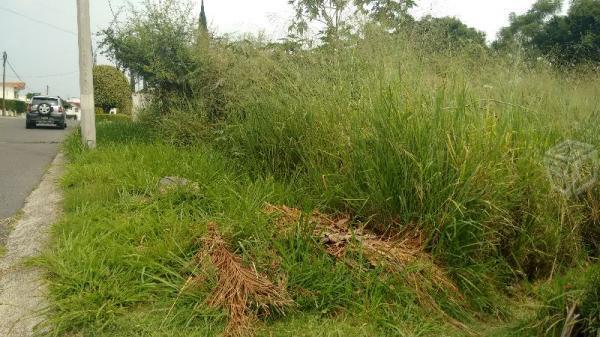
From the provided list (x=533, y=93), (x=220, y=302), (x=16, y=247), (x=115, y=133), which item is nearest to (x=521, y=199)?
(x=533, y=93)

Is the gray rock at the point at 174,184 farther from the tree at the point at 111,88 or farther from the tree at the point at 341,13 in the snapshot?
the tree at the point at 111,88

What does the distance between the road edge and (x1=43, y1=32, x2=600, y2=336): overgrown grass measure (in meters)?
0.13

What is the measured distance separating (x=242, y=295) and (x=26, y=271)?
1647 millimetres

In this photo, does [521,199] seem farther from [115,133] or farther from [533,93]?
[115,133]

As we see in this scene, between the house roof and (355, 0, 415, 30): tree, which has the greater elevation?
the house roof

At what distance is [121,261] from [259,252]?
2.92 feet

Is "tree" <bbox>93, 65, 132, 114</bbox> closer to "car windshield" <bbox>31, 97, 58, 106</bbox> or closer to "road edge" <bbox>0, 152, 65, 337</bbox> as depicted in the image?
"car windshield" <bbox>31, 97, 58, 106</bbox>

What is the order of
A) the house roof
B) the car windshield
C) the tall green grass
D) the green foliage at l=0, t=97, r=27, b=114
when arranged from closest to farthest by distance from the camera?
the tall green grass, the car windshield, the green foliage at l=0, t=97, r=27, b=114, the house roof

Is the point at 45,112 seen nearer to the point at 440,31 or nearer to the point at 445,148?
the point at 440,31

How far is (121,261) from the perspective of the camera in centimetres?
329

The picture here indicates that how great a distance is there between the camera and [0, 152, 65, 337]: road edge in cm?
292

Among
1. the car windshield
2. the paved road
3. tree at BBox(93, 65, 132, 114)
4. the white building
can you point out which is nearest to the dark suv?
the car windshield

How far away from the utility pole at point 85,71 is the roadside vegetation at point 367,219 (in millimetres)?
3427

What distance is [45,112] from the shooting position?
22.9 metres
